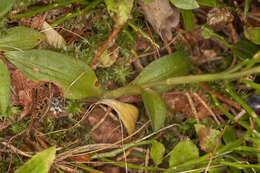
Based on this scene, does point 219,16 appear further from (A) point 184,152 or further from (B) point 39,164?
(B) point 39,164

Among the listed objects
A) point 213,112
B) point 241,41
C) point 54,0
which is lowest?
point 213,112

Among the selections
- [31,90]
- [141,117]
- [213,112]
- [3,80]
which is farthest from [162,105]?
[3,80]

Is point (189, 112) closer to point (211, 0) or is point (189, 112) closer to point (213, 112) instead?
point (213, 112)

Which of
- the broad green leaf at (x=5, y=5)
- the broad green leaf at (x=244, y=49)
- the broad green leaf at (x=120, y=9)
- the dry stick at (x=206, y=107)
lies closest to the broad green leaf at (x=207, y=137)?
the dry stick at (x=206, y=107)

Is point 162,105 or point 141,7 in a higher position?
point 141,7

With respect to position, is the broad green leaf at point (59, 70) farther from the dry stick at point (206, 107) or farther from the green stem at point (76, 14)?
the dry stick at point (206, 107)

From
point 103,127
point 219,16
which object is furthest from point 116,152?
point 219,16
